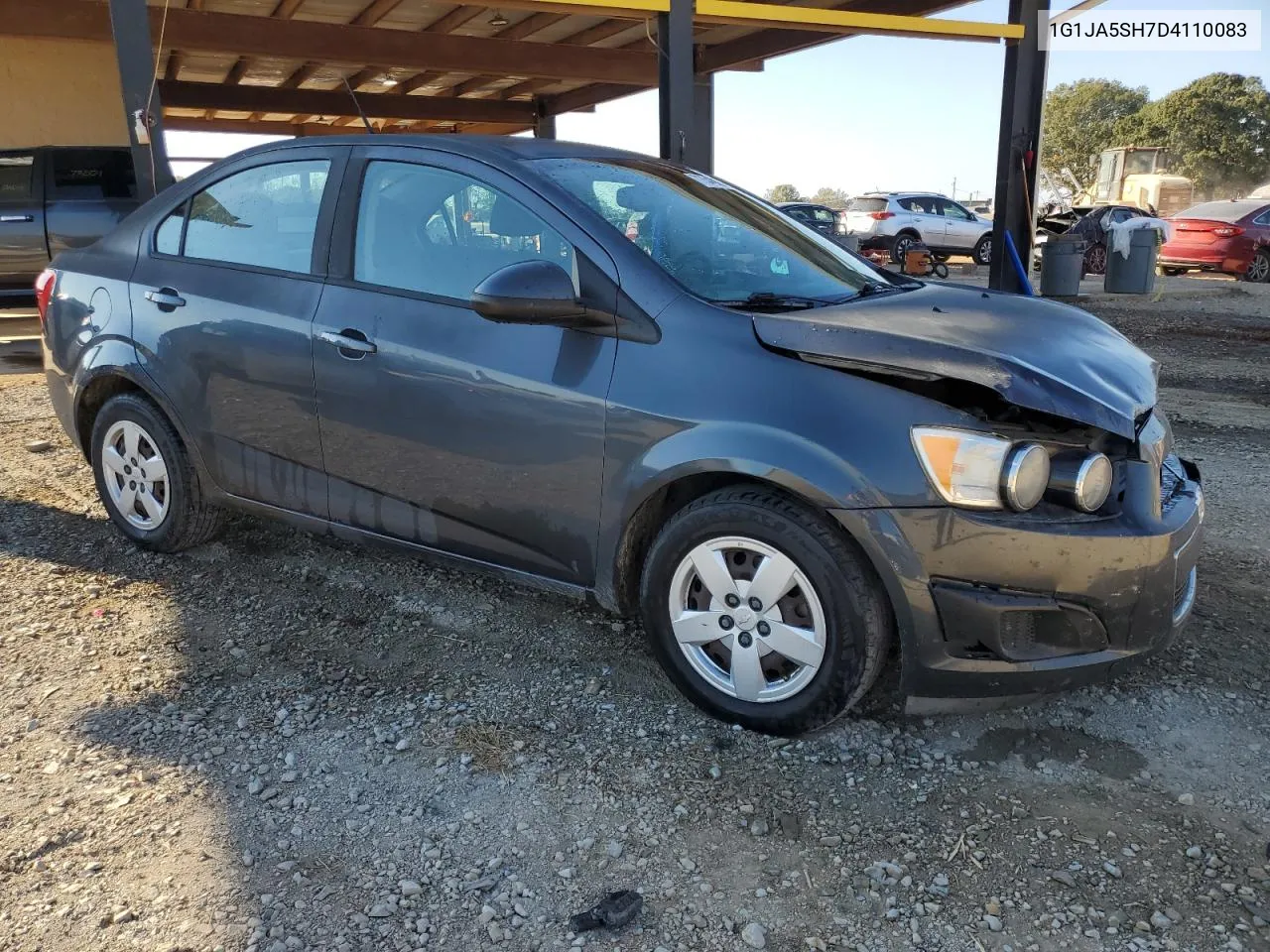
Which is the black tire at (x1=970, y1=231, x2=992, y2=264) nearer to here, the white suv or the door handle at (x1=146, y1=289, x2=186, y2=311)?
the white suv

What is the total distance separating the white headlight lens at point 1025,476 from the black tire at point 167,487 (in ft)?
9.92

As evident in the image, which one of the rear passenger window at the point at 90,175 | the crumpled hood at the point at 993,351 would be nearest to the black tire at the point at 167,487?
the crumpled hood at the point at 993,351

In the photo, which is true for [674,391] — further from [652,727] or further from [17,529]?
[17,529]

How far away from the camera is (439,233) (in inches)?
126

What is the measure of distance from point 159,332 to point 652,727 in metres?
2.44

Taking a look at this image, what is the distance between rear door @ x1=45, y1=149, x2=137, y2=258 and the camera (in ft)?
30.5

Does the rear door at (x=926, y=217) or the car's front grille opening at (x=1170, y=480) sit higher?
the rear door at (x=926, y=217)

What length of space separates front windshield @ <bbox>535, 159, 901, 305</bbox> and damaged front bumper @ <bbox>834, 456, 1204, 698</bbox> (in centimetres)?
94

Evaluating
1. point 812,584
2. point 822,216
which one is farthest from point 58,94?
point 822,216

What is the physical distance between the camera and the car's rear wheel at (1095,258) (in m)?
19.9

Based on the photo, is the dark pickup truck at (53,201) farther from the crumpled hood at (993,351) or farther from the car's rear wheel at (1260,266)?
the car's rear wheel at (1260,266)

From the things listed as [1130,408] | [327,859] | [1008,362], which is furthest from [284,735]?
[1130,408]

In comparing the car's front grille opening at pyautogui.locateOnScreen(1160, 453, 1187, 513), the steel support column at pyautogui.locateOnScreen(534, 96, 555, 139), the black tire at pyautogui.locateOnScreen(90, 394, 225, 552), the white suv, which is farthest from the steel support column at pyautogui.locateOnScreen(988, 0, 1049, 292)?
the white suv

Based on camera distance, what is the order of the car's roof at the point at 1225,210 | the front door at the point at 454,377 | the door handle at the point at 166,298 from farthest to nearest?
1. the car's roof at the point at 1225,210
2. the door handle at the point at 166,298
3. the front door at the point at 454,377
